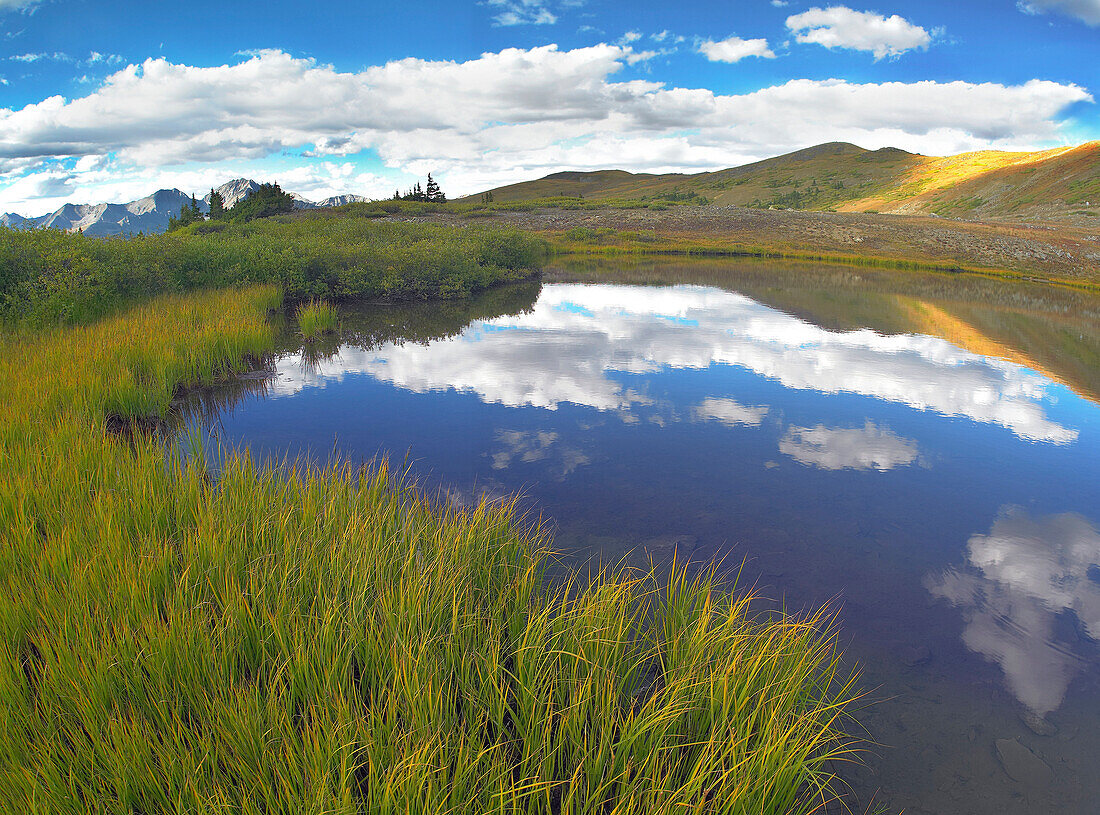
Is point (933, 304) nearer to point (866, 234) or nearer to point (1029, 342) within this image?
point (1029, 342)

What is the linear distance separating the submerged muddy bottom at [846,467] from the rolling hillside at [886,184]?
57.6 m

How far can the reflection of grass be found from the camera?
282 cm

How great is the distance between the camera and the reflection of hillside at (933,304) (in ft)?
54.0

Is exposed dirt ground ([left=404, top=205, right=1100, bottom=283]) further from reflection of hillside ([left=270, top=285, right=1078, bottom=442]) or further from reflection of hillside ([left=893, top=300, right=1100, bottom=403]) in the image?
reflection of hillside ([left=270, top=285, right=1078, bottom=442])

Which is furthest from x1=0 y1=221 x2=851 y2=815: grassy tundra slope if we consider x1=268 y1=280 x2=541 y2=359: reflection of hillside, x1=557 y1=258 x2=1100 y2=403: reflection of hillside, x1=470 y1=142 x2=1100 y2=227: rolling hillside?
x1=470 y1=142 x2=1100 y2=227: rolling hillside

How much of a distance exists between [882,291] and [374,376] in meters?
24.5

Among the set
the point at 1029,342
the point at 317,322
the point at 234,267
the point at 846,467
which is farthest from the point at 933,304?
the point at 234,267

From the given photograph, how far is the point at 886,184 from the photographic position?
114375mm

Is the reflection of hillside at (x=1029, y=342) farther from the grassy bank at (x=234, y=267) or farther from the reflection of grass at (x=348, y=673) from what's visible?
the grassy bank at (x=234, y=267)

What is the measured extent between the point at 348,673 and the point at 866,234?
52.5 metres

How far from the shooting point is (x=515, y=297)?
84.7 ft

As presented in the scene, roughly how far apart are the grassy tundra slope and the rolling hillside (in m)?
69.7

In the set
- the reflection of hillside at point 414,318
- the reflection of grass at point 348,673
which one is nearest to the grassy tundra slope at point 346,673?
the reflection of grass at point 348,673

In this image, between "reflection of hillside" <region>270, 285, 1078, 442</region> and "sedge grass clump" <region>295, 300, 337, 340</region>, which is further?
"sedge grass clump" <region>295, 300, 337, 340</region>
